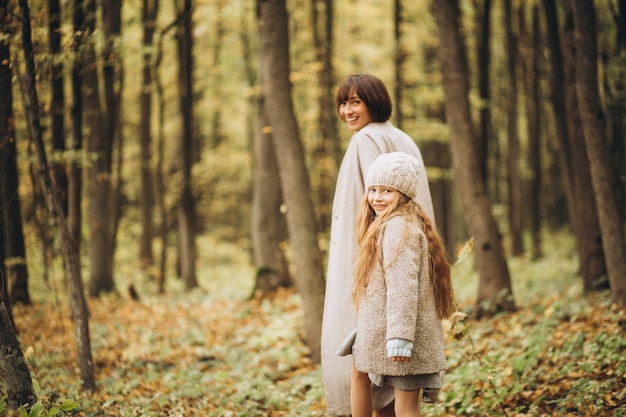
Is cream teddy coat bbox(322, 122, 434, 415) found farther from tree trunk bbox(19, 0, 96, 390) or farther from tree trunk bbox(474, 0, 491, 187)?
tree trunk bbox(474, 0, 491, 187)

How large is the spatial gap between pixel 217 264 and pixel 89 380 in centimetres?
1810

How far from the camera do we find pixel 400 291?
126 inches

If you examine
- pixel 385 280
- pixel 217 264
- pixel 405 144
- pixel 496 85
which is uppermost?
pixel 496 85

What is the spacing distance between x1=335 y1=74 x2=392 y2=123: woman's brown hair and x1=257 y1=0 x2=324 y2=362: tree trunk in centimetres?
242

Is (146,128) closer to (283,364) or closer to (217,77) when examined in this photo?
(217,77)

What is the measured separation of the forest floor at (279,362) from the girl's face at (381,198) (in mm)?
1110

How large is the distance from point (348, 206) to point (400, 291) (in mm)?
1011

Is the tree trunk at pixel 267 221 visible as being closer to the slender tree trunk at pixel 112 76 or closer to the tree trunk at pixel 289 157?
the slender tree trunk at pixel 112 76

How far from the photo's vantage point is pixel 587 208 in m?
8.22

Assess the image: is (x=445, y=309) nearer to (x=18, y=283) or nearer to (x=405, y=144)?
(x=405, y=144)

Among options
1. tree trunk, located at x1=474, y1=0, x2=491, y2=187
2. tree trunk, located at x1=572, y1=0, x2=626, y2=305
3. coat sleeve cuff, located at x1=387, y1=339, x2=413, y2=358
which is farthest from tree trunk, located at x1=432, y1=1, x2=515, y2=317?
coat sleeve cuff, located at x1=387, y1=339, x2=413, y2=358

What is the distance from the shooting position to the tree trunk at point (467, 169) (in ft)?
25.1

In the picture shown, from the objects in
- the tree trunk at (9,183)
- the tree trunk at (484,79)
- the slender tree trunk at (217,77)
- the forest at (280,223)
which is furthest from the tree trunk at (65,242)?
the slender tree trunk at (217,77)

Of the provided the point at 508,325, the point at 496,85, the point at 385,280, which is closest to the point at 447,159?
the point at 496,85
